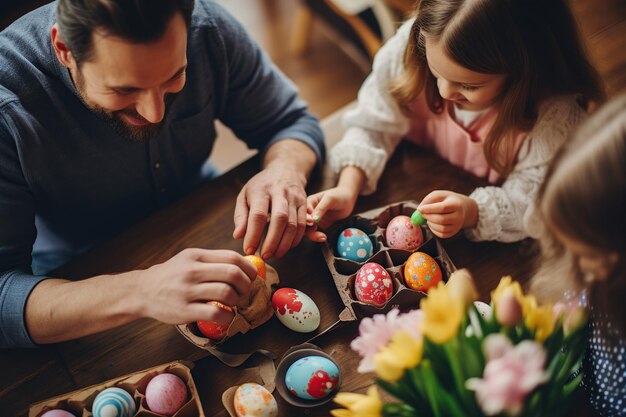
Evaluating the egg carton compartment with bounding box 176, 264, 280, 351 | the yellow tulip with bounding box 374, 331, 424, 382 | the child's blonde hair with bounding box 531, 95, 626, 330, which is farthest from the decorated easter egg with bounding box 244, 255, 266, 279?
the child's blonde hair with bounding box 531, 95, 626, 330

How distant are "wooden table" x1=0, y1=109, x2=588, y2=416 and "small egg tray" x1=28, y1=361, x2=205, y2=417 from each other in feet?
0.14

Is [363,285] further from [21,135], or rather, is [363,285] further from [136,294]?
[21,135]

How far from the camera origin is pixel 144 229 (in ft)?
4.10

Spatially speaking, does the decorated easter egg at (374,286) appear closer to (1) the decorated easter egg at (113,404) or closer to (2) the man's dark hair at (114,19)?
(1) the decorated easter egg at (113,404)

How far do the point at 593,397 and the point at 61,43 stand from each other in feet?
3.89

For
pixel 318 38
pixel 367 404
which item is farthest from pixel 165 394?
pixel 318 38

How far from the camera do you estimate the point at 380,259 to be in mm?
1105

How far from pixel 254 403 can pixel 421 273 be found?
0.41 meters

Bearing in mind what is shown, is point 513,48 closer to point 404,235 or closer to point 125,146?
point 404,235

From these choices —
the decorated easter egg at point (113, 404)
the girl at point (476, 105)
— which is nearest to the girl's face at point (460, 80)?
the girl at point (476, 105)

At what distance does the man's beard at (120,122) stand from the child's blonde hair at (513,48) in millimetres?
641

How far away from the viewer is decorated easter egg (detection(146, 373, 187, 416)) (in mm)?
924

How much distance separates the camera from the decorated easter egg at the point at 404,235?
1111 mm

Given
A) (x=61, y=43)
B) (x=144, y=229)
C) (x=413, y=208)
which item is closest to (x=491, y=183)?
(x=413, y=208)
